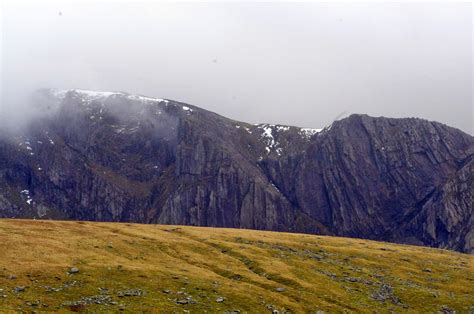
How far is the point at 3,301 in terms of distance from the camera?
195ft

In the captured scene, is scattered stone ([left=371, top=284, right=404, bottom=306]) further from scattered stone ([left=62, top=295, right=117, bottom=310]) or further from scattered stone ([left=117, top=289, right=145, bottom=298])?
scattered stone ([left=62, top=295, right=117, bottom=310])

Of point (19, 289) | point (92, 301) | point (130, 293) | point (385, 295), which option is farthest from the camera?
point (385, 295)

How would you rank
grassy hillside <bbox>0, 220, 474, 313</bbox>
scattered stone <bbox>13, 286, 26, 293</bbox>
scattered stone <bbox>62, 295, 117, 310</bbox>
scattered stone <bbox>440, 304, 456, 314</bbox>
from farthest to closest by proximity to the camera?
scattered stone <bbox>440, 304, 456, 314</bbox> → grassy hillside <bbox>0, 220, 474, 313</bbox> → scattered stone <bbox>13, 286, 26, 293</bbox> → scattered stone <bbox>62, 295, 117, 310</bbox>

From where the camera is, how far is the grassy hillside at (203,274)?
67.5m

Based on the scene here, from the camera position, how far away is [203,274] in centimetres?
8344

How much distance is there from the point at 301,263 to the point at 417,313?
26662 mm

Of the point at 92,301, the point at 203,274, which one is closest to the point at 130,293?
the point at 92,301

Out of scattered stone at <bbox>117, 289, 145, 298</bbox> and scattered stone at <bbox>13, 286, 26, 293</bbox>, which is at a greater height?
scattered stone at <bbox>13, 286, 26, 293</bbox>

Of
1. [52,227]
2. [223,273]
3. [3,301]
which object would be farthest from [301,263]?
[3,301]

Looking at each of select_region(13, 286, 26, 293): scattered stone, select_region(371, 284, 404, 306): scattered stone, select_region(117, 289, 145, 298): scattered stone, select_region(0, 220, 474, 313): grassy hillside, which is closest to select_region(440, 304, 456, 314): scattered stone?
select_region(0, 220, 474, 313): grassy hillside

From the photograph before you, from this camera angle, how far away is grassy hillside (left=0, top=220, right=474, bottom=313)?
6750cm

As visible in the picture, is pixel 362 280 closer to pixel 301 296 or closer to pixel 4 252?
→ pixel 301 296

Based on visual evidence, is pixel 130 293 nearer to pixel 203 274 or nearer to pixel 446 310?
pixel 203 274

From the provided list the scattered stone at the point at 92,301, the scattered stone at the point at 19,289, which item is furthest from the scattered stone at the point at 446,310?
the scattered stone at the point at 19,289
